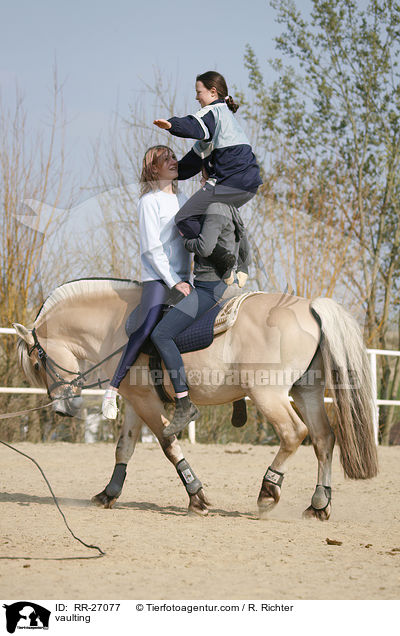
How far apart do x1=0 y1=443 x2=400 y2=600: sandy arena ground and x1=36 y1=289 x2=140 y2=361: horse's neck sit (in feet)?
3.90

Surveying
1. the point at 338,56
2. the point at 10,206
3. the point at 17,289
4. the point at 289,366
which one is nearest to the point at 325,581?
the point at 289,366

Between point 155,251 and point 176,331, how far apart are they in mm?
563

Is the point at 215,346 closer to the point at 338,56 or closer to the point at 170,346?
the point at 170,346

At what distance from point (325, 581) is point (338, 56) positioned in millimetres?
13083

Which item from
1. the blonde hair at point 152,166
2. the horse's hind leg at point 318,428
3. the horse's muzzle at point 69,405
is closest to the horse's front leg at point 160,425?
the horse's muzzle at point 69,405

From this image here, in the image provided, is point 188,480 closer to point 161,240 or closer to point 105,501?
point 105,501

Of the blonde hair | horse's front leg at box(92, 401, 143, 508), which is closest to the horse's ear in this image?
horse's front leg at box(92, 401, 143, 508)

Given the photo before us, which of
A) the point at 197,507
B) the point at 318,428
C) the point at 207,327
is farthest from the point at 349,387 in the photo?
the point at 197,507

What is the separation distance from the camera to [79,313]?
491 centimetres

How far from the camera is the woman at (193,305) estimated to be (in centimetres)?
420

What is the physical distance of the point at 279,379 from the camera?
428 cm

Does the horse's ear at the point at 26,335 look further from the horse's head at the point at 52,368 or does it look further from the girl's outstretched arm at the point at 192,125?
the girl's outstretched arm at the point at 192,125

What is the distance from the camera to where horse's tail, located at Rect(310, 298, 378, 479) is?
4344mm
